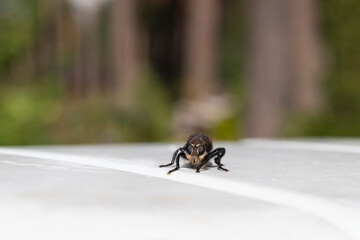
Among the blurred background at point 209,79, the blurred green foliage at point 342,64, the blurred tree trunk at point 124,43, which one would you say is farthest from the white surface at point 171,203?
the blurred tree trunk at point 124,43

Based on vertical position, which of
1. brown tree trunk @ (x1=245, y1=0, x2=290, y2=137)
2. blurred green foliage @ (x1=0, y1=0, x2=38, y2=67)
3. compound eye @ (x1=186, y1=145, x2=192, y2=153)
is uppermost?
blurred green foliage @ (x1=0, y1=0, x2=38, y2=67)

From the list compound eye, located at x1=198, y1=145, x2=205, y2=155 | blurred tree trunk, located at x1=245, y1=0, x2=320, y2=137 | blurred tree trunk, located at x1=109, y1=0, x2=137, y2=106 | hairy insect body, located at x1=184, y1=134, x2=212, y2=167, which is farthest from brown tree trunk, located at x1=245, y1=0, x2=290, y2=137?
compound eye, located at x1=198, y1=145, x2=205, y2=155

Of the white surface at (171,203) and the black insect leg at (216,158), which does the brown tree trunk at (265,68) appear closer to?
the black insect leg at (216,158)

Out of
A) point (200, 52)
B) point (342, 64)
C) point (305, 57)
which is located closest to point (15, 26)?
point (200, 52)

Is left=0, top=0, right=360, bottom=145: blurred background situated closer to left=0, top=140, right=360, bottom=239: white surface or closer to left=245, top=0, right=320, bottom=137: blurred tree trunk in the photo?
left=245, top=0, right=320, bottom=137: blurred tree trunk

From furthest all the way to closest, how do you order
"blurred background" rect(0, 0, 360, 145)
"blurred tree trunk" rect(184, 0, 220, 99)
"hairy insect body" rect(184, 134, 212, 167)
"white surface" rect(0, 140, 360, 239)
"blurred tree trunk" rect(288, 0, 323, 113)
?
"blurred tree trunk" rect(184, 0, 220, 99)
"blurred tree trunk" rect(288, 0, 323, 113)
"blurred background" rect(0, 0, 360, 145)
"hairy insect body" rect(184, 134, 212, 167)
"white surface" rect(0, 140, 360, 239)

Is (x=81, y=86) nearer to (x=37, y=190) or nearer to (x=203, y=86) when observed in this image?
(x=203, y=86)

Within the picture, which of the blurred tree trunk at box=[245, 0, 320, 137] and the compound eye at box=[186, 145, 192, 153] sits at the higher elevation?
the blurred tree trunk at box=[245, 0, 320, 137]

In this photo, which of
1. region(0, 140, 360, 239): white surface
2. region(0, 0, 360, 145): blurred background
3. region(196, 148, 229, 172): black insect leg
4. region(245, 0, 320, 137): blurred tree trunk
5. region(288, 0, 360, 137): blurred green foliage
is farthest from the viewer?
region(288, 0, 360, 137): blurred green foliage
